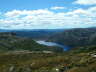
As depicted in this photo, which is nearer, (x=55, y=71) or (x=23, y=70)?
(x=55, y=71)

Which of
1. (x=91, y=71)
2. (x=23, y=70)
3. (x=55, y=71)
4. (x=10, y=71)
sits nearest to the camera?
(x=91, y=71)

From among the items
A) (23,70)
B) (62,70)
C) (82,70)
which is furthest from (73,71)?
(23,70)

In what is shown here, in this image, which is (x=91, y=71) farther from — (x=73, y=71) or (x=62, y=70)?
(x=62, y=70)

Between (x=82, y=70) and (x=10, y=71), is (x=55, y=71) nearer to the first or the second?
(x=82, y=70)

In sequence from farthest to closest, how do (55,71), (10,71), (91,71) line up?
(10,71) → (55,71) → (91,71)

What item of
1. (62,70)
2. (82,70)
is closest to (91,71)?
(82,70)

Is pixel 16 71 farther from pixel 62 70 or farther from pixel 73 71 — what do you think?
pixel 73 71

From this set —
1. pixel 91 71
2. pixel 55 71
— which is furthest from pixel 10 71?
pixel 91 71

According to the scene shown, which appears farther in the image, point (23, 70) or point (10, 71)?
point (10, 71)
